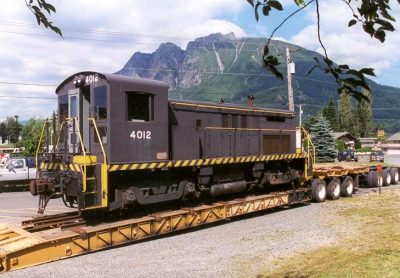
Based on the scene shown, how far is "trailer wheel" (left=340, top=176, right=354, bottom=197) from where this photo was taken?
19.1 metres

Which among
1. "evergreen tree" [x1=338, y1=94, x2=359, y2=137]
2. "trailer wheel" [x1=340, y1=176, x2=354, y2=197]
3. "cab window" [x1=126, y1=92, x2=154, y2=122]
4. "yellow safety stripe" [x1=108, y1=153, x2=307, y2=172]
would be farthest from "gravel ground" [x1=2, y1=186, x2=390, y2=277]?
"evergreen tree" [x1=338, y1=94, x2=359, y2=137]

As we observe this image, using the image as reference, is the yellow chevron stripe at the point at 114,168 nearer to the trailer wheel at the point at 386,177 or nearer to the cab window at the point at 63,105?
the cab window at the point at 63,105

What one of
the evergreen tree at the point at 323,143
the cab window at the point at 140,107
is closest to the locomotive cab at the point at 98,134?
the cab window at the point at 140,107

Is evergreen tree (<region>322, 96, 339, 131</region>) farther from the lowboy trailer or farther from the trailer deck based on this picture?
the trailer deck

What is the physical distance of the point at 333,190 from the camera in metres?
18.3

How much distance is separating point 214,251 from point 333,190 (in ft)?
32.5

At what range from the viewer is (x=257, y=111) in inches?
622

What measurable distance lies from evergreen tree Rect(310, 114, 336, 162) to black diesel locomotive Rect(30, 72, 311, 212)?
34218 mm

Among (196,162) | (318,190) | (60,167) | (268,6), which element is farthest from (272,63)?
(318,190)

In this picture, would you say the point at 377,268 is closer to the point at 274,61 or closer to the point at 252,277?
the point at 252,277

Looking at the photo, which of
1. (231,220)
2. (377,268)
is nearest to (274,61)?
(377,268)

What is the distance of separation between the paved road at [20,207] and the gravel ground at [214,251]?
5.52 metres

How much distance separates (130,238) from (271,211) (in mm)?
6911

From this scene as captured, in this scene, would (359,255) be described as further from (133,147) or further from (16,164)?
(16,164)
